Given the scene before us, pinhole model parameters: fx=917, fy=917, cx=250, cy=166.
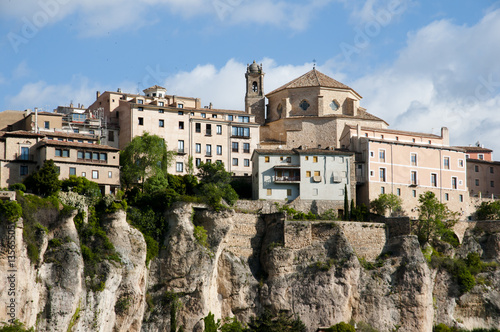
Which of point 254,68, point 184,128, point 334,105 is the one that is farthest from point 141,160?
point 334,105

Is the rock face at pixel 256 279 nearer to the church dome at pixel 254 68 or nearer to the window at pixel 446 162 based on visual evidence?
the window at pixel 446 162

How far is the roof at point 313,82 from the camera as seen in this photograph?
10419 cm

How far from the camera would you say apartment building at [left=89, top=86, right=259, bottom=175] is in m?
92.8

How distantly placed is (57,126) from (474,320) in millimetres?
44515

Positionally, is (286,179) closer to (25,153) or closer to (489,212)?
(489,212)

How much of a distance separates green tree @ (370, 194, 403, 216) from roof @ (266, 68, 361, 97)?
723 inches

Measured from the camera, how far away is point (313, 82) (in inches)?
4131

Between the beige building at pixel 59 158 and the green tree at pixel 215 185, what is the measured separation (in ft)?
26.8

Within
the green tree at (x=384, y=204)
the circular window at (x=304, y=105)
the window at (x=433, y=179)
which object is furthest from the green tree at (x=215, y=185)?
the window at (x=433, y=179)

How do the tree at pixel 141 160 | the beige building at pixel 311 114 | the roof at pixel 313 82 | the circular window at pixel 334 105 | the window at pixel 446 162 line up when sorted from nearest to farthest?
the tree at pixel 141 160, the window at pixel 446 162, the beige building at pixel 311 114, the circular window at pixel 334 105, the roof at pixel 313 82

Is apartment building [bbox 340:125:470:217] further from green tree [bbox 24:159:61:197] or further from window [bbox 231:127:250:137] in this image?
green tree [bbox 24:159:61:197]

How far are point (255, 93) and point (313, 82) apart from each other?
682 centimetres

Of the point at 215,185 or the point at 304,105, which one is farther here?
the point at 304,105

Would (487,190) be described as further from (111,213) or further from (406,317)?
(111,213)
